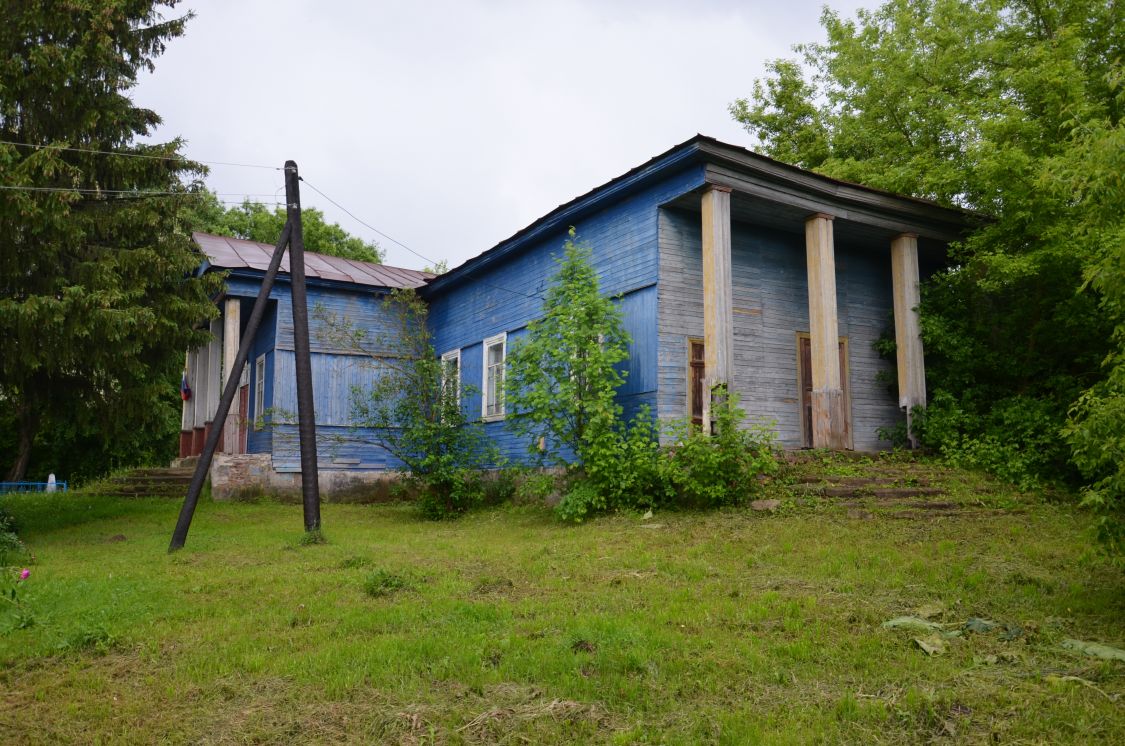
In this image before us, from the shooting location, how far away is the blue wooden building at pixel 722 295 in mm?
11906

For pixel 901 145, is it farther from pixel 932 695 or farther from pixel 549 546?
pixel 932 695

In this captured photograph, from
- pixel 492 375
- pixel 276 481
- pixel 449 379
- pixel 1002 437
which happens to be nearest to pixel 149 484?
pixel 276 481

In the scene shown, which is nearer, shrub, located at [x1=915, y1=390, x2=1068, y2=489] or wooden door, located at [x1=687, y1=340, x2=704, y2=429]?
shrub, located at [x1=915, y1=390, x2=1068, y2=489]

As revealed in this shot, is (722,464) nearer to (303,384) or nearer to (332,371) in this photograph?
(303,384)

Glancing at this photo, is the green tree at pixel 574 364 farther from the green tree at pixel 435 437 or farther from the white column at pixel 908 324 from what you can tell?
the white column at pixel 908 324

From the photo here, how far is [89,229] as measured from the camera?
38.9 ft

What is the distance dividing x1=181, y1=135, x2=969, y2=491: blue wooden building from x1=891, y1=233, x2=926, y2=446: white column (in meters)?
0.02

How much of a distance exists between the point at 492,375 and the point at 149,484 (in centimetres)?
823

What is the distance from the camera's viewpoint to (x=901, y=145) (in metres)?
17.3

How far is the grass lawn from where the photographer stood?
13.0ft

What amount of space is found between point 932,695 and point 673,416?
819cm

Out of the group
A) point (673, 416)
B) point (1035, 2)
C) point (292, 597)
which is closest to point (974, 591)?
point (292, 597)

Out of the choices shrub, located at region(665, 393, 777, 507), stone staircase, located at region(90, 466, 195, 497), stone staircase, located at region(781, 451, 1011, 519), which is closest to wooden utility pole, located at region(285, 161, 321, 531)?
shrub, located at region(665, 393, 777, 507)

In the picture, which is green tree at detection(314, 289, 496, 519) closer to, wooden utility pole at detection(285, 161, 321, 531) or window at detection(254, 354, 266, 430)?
wooden utility pole at detection(285, 161, 321, 531)
